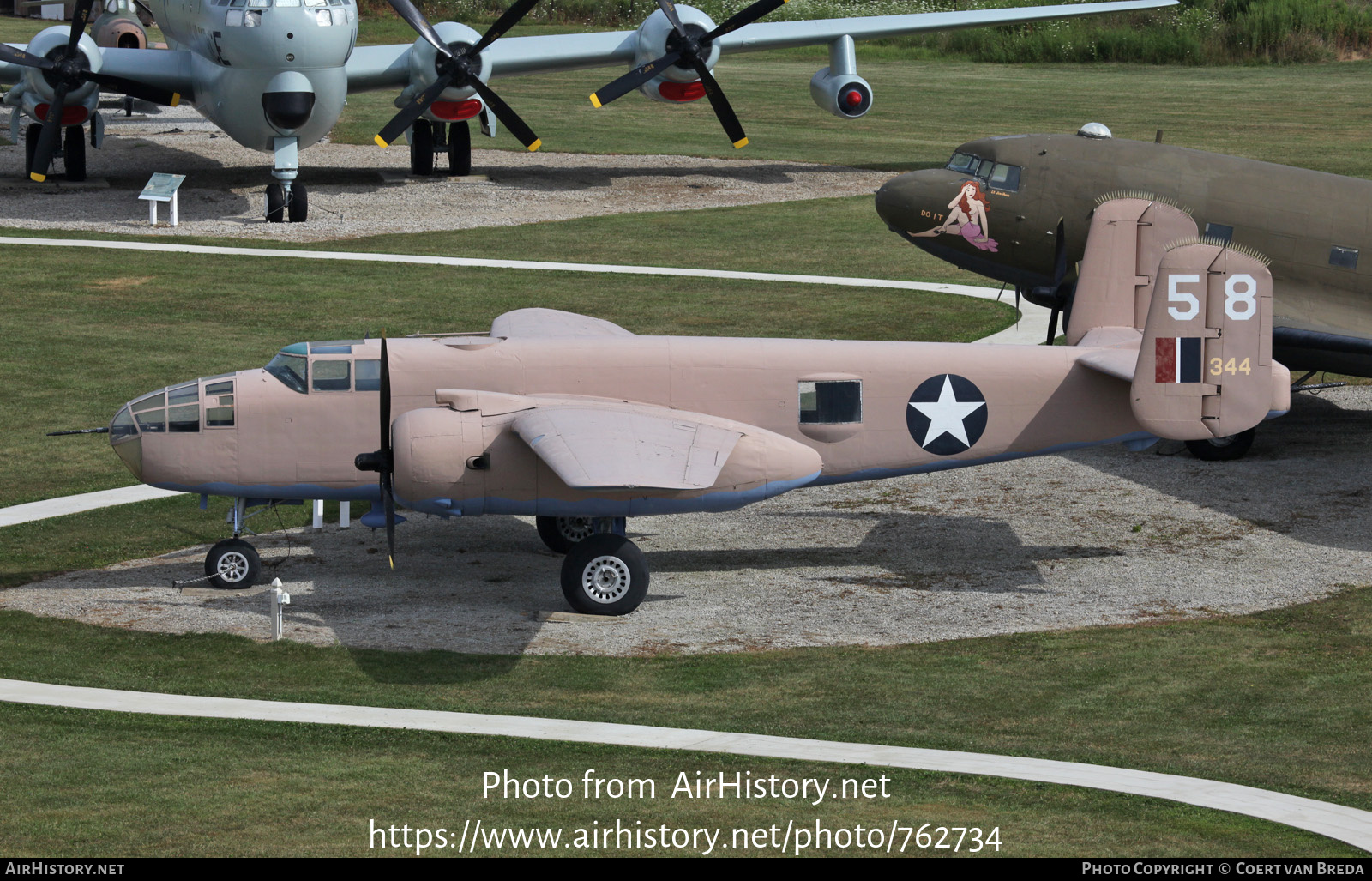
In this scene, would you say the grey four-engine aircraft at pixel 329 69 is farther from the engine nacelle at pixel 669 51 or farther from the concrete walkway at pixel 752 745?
the concrete walkway at pixel 752 745

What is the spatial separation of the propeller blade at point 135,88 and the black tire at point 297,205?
12.9 ft

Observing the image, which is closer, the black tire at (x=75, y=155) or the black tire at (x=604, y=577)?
the black tire at (x=604, y=577)

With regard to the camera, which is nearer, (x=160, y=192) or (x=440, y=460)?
(x=440, y=460)

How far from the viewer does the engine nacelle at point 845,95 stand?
51469 mm

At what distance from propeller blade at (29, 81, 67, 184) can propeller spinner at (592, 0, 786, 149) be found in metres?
14.4

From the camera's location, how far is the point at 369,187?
50719 millimetres

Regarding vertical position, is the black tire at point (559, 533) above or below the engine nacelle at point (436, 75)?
below

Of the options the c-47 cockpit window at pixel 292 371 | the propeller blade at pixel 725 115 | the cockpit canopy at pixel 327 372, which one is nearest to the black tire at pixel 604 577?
the cockpit canopy at pixel 327 372

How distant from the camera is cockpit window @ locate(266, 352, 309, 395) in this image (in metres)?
20.6

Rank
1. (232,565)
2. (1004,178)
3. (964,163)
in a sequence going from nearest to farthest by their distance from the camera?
(232,565)
(1004,178)
(964,163)

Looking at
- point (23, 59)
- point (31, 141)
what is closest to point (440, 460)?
point (23, 59)

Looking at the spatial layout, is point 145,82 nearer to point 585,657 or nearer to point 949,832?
point 585,657

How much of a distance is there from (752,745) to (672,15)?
116 feet

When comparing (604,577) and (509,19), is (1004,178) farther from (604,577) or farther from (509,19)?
(509,19)
